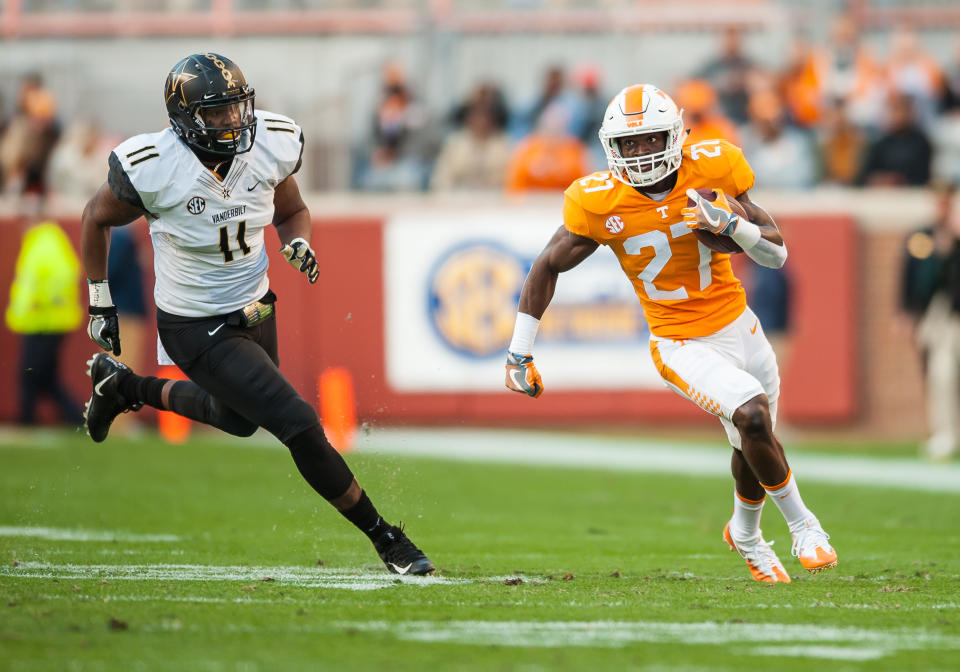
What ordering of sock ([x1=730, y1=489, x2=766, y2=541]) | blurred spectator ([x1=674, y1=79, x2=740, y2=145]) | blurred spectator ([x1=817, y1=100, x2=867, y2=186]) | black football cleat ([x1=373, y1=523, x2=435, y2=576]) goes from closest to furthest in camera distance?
black football cleat ([x1=373, y1=523, x2=435, y2=576]) → sock ([x1=730, y1=489, x2=766, y2=541]) → blurred spectator ([x1=674, y1=79, x2=740, y2=145]) → blurred spectator ([x1=817, y1=100, x2=867, y2=186])

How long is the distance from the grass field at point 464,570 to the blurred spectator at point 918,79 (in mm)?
4612

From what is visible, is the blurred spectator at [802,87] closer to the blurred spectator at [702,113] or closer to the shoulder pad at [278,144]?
the blurred spectator at [702,113]

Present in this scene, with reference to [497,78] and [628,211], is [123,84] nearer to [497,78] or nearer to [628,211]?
[497,78]

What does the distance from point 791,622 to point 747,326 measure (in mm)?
1822

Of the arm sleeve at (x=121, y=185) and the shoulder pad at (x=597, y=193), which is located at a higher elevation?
the arm sleeve at (x=121, y=185)

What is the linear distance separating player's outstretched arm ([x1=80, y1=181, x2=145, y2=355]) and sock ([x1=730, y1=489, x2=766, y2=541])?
8.98 feet

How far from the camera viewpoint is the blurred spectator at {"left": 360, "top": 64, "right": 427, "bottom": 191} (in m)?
14.8

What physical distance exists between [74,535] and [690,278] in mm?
3421

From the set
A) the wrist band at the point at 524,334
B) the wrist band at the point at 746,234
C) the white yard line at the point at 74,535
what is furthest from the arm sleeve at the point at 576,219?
the white yard line at the point at 74,535

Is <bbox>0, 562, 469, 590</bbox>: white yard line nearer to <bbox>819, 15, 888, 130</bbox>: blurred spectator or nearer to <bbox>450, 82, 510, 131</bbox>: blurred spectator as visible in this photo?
<bbox>450, 82, 510, 131</bbox>: blurred spectator

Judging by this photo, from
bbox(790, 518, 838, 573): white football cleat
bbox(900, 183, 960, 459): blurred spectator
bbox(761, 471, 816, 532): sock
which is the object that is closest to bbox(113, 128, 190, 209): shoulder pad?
bbox(761, 471, 816, 532): sock

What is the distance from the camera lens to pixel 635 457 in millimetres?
12211

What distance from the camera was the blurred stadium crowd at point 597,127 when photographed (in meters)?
14.2

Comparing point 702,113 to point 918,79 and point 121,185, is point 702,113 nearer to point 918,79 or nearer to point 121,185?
point 918,79
